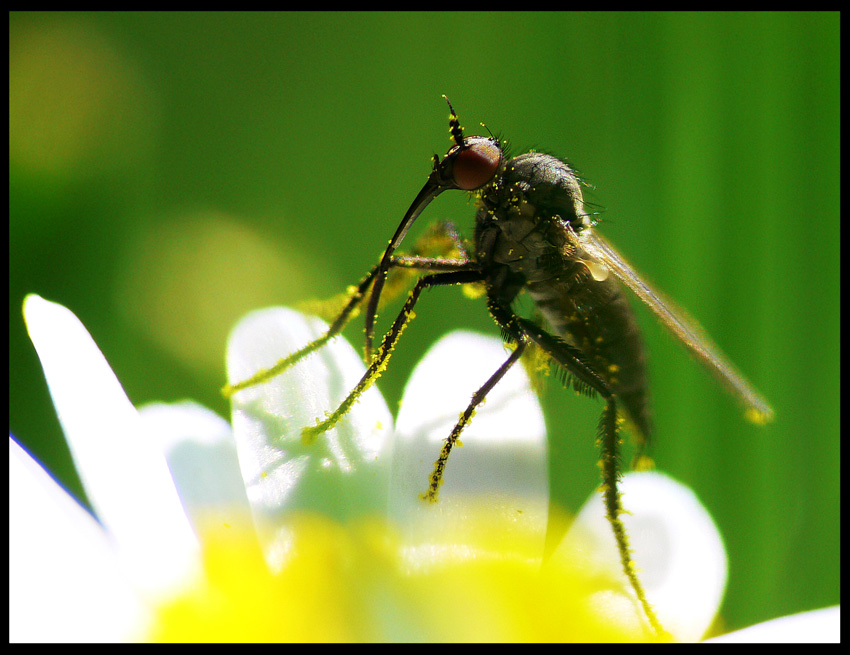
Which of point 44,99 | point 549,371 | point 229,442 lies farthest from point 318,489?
point 44,99

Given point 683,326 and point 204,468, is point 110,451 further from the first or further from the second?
point 683,326

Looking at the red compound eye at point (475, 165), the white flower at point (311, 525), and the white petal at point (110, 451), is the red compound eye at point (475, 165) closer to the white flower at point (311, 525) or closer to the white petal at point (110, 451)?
the white flower at point (311, 525)

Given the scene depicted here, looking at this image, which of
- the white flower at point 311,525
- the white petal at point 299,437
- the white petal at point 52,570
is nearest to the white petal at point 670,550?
the white flower at point 311,525

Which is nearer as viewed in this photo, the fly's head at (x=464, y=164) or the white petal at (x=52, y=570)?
the white petal at (x=52, y=570)

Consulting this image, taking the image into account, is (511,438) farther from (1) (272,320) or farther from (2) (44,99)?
(2) (44,99)

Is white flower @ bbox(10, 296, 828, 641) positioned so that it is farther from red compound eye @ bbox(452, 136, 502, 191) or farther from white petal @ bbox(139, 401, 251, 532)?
red compound eye @ bbox(452, 136, 502, 191)

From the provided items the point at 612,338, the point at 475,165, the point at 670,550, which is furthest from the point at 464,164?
the point at 670,550

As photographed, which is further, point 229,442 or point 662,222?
point 662,222
